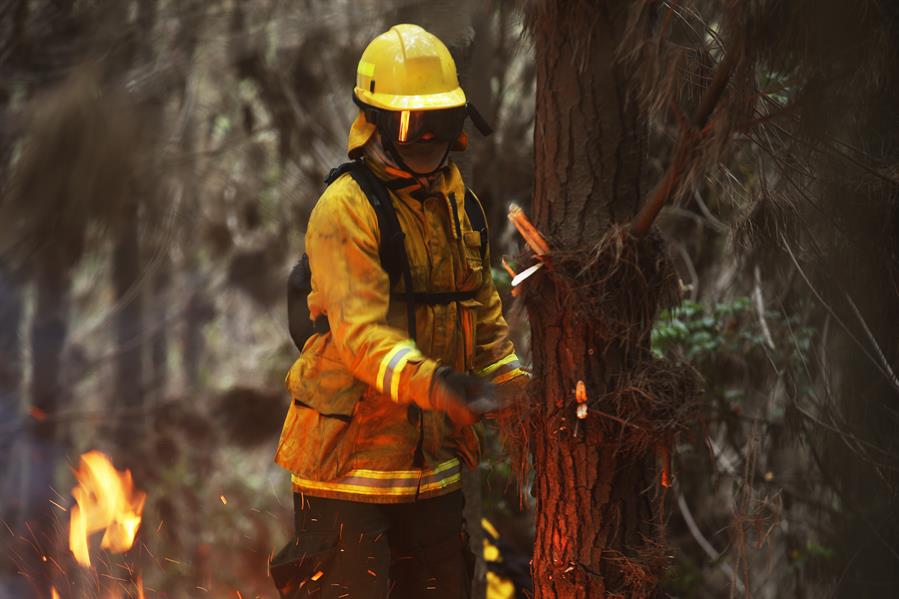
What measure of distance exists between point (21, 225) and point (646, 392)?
440 centimetres

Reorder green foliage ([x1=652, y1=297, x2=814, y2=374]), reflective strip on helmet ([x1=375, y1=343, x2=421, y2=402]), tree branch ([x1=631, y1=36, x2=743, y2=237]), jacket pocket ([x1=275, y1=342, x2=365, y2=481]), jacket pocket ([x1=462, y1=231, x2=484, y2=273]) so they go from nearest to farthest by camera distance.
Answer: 1. tree branch ([x1=631, y1=36, x2=743, y2=237])
2. reflective strip on helmet ([x1=375, y1=343, x2=421, y2=402])
3. jacket pocket ([x1=275, y1=342, x2=365, y2=481])
4. jacket pocket ([x1=462, y1=231, x2=484, y2=273])
5. green foliage ([x1=652, y1=297, x2=814, y2=374])

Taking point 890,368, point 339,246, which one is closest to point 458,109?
Answer: point 339,246

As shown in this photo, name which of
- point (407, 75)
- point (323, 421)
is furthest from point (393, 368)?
point (407, 75)

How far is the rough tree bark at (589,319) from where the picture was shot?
3.04 m

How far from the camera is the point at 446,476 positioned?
3262 mm

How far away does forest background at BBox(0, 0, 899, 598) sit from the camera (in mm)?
2922

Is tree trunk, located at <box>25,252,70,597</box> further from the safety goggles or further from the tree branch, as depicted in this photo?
the tree branch

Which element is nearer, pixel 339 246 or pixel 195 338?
pixel 339 246

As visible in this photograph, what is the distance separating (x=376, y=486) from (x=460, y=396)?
0.52 metres

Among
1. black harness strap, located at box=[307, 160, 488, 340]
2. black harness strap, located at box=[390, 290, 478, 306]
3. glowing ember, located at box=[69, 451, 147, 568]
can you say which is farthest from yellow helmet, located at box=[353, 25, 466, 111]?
glowing ember, located at box=[69, 451, 147, 568]

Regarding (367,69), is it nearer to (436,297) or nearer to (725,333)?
(436,297)

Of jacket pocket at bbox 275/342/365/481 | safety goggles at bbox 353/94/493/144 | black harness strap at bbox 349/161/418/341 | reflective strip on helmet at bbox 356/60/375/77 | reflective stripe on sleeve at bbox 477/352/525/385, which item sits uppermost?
reflective strip on helmet at bbox 356/60/375/77

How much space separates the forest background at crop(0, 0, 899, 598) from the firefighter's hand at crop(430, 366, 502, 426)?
1.38ft

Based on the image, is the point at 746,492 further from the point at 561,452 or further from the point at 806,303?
the point at 806,303
